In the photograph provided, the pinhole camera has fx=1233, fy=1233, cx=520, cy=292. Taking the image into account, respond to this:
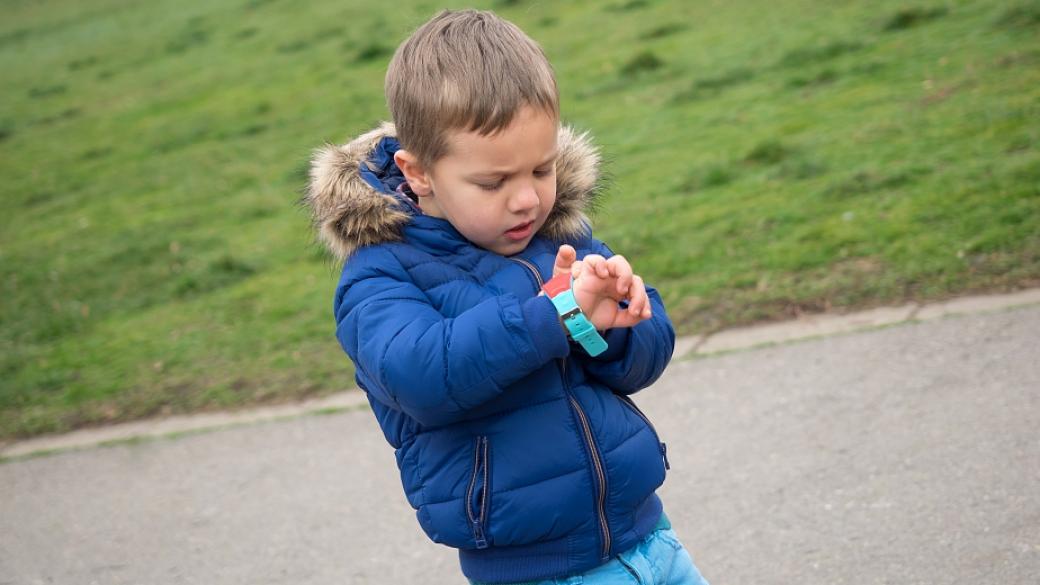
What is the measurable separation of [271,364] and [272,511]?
1315 millimetres

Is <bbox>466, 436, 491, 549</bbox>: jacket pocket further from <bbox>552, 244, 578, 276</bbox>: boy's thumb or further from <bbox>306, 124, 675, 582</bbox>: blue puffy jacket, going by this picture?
<bbox>552, 244, 578, 276</bbox>: boy's thumb

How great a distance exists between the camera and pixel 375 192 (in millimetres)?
2064

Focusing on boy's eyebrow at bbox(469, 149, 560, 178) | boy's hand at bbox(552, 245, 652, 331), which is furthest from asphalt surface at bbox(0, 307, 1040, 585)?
boy's eyebrow at bbox(469, 149, 560, 178)

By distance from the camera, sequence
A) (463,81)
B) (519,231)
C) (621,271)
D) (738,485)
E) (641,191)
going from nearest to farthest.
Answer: (621,271) < (463,81) < (519,231) < (738,485) < (641,191)

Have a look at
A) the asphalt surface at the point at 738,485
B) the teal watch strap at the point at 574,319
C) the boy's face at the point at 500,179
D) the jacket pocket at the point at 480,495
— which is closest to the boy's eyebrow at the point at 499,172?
the boy's face at the point at 500,179

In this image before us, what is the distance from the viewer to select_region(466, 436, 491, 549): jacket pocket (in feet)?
6.42

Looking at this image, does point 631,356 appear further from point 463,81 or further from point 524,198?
point 463,81

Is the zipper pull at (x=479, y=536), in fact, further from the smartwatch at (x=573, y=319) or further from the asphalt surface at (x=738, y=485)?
the asphalt surface at (x=738, y=485)

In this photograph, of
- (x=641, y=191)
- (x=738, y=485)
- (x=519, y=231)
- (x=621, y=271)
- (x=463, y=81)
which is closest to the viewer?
(x=621, y=271)

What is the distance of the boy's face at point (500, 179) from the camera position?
1906 mm

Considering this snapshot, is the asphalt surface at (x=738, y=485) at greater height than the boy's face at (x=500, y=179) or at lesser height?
lesser

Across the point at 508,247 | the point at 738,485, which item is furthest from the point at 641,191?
the point at 508,247

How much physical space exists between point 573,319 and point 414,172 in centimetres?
43

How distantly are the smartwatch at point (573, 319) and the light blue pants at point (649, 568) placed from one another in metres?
0.41
